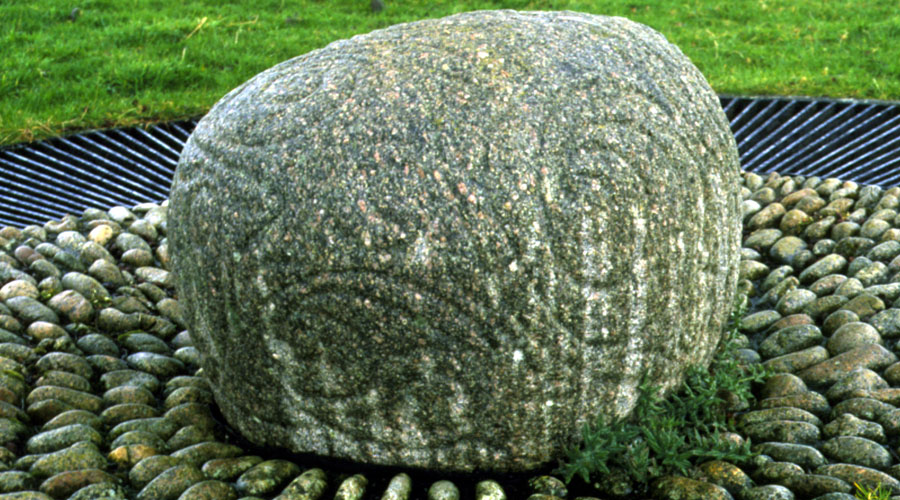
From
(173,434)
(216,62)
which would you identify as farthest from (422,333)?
(216,62)

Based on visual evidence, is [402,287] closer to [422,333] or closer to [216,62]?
[422,333]

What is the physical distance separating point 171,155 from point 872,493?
451 centimetres

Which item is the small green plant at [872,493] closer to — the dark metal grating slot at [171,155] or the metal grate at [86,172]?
the dark metal grating slot at [171,155]

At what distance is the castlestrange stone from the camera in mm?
2541

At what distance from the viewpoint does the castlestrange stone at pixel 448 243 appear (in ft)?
8.34

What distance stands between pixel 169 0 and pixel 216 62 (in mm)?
2070

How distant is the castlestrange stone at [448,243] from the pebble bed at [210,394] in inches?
9.4

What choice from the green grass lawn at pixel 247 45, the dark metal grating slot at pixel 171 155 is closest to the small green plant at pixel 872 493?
the dark metal grating slot at pixel 171 155

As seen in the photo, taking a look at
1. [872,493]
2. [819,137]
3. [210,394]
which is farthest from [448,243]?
[819,137]

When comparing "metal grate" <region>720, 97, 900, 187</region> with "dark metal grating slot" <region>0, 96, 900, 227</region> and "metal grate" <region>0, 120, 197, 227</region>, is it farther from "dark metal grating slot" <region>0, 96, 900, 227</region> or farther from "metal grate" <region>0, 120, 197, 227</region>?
"metal grate" <region>0, 120, 197, 227</region>

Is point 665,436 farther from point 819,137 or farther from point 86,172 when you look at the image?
point 86,172

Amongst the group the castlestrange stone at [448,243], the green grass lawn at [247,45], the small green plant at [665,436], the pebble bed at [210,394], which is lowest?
the green grass lawn at [247,45]

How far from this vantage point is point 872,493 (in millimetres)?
2641

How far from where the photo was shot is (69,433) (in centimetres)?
300
